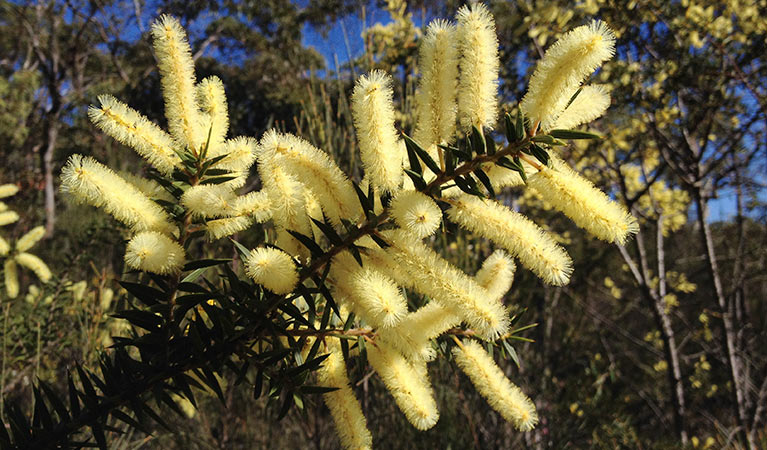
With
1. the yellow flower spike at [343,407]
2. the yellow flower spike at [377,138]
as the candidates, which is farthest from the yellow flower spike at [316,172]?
the yellow flower spike at [343,407]

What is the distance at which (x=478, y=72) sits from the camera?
56 centimetres

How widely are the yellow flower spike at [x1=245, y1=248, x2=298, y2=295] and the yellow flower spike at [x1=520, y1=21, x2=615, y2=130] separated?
0.32 meters

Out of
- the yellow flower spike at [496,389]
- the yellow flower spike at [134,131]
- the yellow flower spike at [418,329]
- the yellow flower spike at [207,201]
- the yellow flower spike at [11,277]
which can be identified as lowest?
the yellow flower spike at [496,389]

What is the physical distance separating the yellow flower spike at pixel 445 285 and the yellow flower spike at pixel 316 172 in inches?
2.7

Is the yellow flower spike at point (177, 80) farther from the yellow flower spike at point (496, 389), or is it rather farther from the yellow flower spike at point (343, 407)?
the yellow flower spike at point (496, 389)

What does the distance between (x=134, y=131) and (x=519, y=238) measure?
503 mm

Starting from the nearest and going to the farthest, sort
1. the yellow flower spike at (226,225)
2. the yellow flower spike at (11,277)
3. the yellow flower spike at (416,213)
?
the yellow flower spike at (416,213), the yellow flower spike at (226,225), the yellow flower spike at (11,277)

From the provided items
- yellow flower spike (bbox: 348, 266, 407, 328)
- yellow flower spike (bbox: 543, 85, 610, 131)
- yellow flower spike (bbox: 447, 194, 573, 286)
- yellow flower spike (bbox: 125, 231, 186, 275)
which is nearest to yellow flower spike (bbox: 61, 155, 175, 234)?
yellow flower spike (bbox: 125, 231, 186, 275)

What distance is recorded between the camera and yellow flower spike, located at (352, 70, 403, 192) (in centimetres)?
55

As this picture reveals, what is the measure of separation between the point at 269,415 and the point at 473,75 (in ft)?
8.39

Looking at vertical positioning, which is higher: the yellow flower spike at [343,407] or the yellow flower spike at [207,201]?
the yellow flower spike at [207,201]

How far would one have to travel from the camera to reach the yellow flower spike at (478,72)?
56 centimetres

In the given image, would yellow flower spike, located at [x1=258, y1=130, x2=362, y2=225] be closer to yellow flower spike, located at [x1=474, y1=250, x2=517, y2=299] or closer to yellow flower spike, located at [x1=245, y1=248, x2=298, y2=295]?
yellow flower spike, located at [x1=245, y1=248, x2=298, y2=295]

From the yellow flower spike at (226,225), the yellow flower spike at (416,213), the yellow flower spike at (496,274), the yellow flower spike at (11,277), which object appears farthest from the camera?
the yellow flower spike at (11,277)
